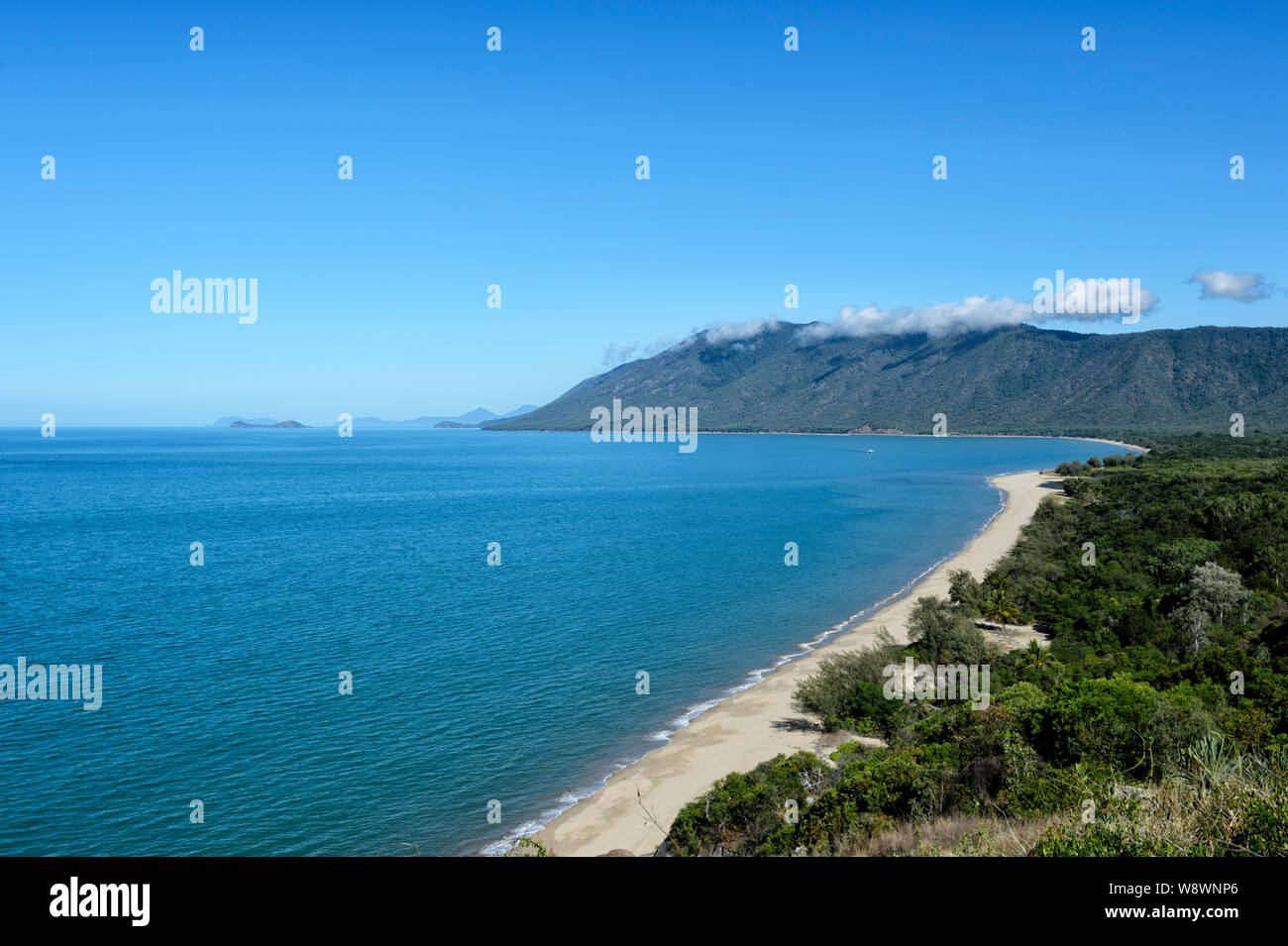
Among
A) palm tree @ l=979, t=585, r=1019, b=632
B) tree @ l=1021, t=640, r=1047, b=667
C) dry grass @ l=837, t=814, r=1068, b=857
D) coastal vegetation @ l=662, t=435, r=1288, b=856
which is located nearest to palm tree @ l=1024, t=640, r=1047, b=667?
tree @ l=1021, t=640, r=1047, b=667

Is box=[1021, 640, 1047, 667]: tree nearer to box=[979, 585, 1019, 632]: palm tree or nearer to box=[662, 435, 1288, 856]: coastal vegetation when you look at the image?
box=[662, 435, 1288, 856]: coastal vegetation

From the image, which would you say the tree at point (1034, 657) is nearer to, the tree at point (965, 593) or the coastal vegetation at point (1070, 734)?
the coastal vegetation at point (1070, 734)

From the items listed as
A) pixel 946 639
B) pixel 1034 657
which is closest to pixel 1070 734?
pixel 1034 657

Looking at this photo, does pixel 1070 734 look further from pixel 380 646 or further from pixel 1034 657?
pixel 380 646

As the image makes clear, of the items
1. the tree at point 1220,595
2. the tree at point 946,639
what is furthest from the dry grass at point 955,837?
the tree at point 1220,595
